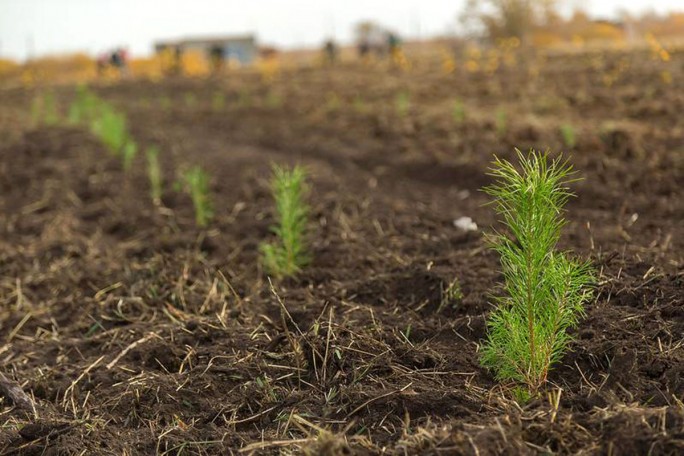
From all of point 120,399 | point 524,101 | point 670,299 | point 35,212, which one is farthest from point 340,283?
point 524,101

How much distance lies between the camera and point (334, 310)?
2.98 m

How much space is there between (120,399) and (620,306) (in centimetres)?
188

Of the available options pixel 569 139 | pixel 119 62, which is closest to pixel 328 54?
pixel 119 62

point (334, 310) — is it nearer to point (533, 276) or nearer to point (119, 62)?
point (533, 276)

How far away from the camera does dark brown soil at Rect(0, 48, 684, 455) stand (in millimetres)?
2090

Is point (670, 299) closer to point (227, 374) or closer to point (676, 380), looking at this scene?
point (676, 380)

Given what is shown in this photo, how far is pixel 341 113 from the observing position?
10461 millimetres

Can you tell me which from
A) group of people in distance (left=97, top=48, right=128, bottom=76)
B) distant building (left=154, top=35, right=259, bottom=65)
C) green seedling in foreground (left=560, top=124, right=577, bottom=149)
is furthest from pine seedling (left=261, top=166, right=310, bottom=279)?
distant building (left=154, top=35, right=259, bottom=65)

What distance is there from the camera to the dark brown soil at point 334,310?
6.86ft

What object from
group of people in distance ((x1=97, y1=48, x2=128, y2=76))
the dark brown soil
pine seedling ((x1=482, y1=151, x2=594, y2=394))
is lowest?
the dark brown soil

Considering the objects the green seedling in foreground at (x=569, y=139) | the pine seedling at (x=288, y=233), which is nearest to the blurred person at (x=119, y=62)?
the green seedling in foreground at (x=569, y=139)

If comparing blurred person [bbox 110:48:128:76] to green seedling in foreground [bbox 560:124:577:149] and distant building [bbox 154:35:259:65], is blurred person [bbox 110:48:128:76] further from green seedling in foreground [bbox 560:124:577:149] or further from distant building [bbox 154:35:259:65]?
green seedling in foreground [bbox 560:124:577:149]

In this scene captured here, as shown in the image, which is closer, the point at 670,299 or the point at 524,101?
the point at 670,299

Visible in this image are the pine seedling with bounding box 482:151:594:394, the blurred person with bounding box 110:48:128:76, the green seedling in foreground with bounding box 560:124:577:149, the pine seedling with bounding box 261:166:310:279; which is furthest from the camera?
the blurred person with bounding box 110:48:128:76
